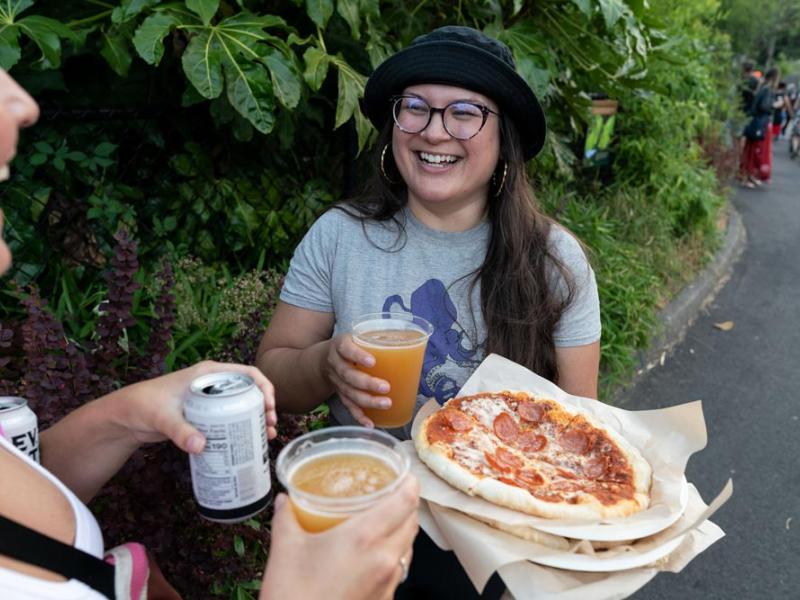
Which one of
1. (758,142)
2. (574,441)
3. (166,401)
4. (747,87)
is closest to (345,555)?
(166,401)

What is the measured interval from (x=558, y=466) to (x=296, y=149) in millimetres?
3065

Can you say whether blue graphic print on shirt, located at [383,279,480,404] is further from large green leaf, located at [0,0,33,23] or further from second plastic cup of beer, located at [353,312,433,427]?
large green leaf, located at [0,0,33,23]

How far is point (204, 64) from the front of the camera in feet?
8.93

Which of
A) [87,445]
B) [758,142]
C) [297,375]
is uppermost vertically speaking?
[87,445]

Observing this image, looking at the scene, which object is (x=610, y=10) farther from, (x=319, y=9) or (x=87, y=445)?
(x=87, y=445)

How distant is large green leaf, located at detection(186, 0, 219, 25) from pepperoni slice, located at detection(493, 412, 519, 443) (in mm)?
1986

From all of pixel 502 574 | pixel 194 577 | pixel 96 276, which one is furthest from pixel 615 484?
pixel 96 276

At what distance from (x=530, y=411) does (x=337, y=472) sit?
2.83ft

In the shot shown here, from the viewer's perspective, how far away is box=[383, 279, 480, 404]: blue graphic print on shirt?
224cm

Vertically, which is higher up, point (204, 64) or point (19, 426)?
point (204, 64)

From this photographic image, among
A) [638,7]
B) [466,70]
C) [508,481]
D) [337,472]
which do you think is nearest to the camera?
[337,472]

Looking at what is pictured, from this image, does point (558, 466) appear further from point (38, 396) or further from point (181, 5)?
point (181, 5)

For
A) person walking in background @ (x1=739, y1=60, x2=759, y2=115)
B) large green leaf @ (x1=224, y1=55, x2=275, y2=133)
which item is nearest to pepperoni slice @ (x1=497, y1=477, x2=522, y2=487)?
large green leaf @ (x1=224, y1=55, x2=275, y2=133)

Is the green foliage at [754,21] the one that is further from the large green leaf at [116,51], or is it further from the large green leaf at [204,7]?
the large green leaf at [116,51]
